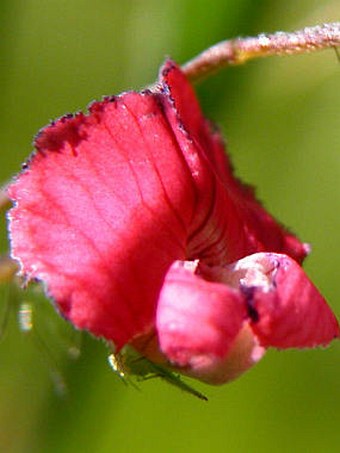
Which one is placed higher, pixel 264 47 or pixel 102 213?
pixel 264 47

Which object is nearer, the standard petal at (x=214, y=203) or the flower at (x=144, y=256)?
the flower at (x=144, y=256)

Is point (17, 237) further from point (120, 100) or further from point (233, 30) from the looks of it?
point (233, 30)

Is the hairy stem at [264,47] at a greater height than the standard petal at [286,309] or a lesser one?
greater

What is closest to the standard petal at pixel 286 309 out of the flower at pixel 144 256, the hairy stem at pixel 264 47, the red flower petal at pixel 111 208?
the flower at pixel 144 256

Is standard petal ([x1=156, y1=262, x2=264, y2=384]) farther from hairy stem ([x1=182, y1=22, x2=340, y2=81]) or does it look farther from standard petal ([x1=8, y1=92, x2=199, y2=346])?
hairy stem ([x1=182, y1=22, x2=340, y2=81])

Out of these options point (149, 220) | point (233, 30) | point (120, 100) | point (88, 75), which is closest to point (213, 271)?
point (149, 220)

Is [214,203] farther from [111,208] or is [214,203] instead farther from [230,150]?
[230,150]

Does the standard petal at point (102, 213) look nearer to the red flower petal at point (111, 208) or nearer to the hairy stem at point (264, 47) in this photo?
the red flower petal at point (111, 208)

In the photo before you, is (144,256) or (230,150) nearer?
(144,256)

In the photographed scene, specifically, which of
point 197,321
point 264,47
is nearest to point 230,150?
point 264,47
